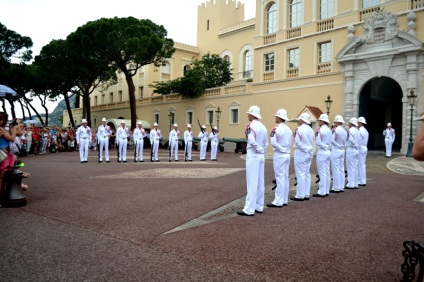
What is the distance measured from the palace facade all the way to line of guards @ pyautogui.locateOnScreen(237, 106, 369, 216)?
13870mm

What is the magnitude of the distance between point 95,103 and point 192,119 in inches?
1203

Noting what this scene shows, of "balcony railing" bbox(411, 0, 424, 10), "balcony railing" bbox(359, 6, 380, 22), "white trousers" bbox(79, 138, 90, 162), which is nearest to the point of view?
"white trousers" bbox(79, 138, 90, 162)

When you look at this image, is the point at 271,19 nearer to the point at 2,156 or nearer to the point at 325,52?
the point at 325,52

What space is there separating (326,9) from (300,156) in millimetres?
23117

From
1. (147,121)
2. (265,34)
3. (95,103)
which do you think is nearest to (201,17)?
(147,121)

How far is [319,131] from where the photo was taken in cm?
1047

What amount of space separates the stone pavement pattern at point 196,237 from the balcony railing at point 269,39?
2500 centimetres

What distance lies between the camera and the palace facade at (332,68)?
23922mm

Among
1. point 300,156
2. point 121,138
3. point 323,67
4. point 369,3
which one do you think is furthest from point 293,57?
point 300,156

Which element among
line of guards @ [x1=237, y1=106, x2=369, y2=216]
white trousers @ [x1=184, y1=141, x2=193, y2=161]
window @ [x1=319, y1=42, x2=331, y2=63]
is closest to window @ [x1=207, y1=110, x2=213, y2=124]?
window @ [x1=319, y1=42, x2=331, y2=63]

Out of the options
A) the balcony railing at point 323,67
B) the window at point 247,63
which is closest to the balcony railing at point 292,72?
the balcony railing at point 323,67

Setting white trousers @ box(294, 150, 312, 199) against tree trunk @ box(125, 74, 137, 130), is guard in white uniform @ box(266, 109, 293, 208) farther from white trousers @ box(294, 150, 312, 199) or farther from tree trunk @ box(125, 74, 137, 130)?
tree trunk @ box(125, 74, 137, 130)

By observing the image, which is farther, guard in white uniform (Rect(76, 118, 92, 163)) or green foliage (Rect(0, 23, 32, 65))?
green foliage (Rect(0, 23, 32, 65))

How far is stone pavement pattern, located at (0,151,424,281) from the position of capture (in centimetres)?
420
